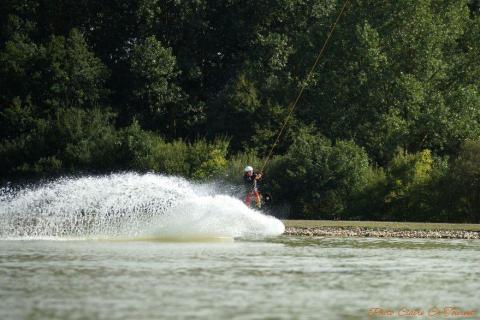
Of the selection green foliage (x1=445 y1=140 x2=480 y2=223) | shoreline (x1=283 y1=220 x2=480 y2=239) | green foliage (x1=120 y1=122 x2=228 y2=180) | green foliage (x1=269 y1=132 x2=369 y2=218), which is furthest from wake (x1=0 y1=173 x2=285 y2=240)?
green foliage (x1=120 y1=122 x2=228 y2=180)

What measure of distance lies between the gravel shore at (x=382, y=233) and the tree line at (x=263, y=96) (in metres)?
9.65

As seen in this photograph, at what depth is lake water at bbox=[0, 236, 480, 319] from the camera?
55.5 ft

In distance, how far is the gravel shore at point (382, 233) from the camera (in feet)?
117

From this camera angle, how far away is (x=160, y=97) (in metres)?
69.8

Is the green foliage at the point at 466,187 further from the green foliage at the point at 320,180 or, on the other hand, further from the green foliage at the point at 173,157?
the green foliage at the point at 173,157

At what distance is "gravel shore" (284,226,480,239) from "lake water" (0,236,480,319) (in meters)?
5.79

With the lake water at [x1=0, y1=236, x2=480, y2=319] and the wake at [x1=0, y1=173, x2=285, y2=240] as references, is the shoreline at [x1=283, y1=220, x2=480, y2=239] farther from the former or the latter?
the lake water at [x1=0, y1=236, x2=480, y2=319]

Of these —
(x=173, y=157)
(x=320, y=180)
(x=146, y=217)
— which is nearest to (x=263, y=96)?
(x=173, y=157)

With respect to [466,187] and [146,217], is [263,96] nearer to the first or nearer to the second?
[466,187]

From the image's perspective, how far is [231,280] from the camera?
20.5 meters

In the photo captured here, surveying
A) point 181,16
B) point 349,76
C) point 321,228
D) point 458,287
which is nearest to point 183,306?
point 458,287

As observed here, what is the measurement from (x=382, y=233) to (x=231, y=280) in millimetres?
16742

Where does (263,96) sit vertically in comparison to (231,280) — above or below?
above

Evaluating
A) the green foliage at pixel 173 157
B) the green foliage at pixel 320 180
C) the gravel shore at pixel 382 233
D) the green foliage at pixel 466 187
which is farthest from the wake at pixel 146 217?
the green foliage at pixel 173 157
